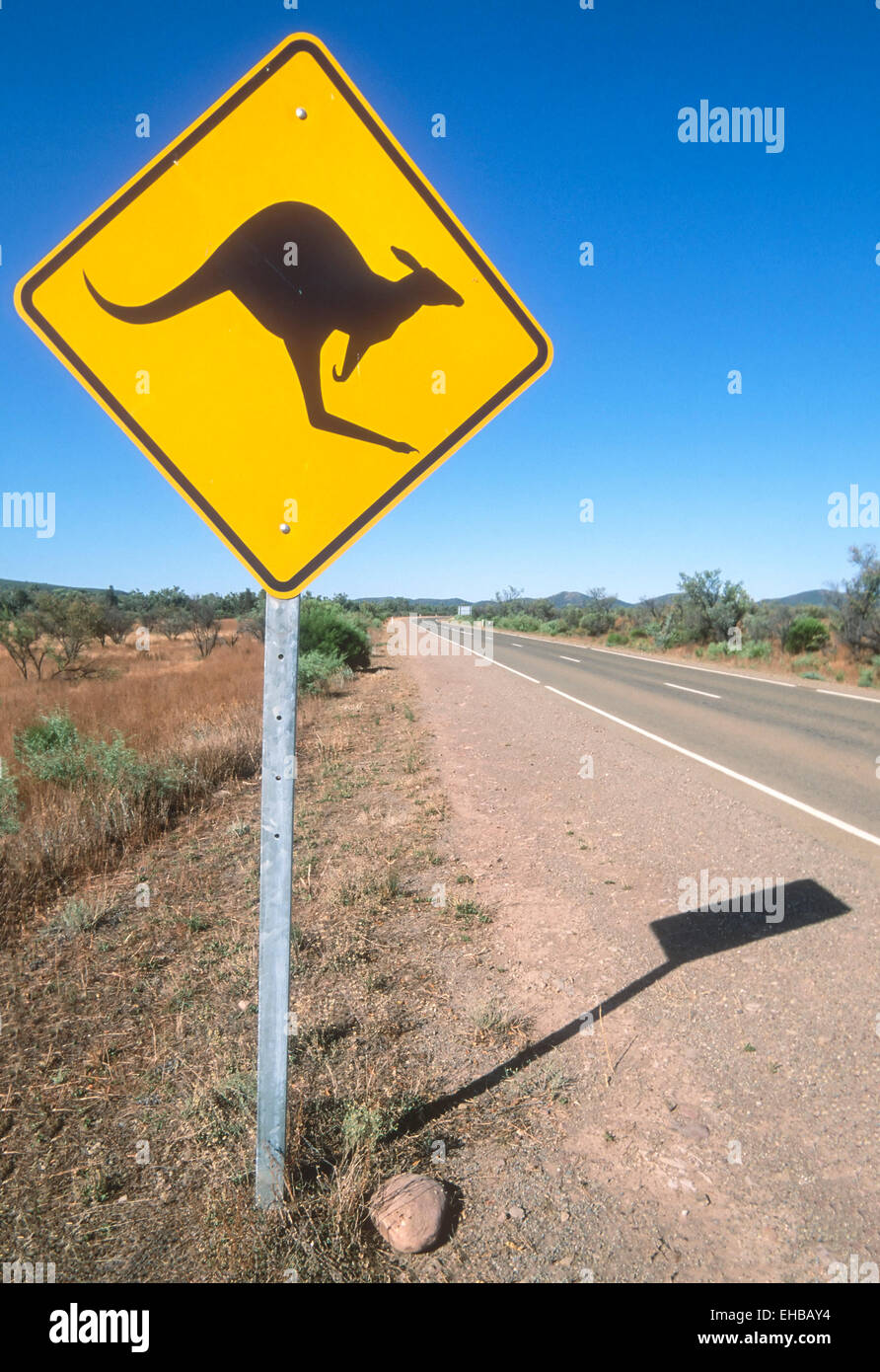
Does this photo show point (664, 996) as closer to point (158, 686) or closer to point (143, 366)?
point (143, 366)

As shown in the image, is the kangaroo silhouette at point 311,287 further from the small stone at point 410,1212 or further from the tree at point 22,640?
the tree at point 22,640

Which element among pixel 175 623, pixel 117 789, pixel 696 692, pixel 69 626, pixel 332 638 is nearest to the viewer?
pixel 117 789

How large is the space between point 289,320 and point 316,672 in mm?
13951

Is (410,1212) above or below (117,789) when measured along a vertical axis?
below

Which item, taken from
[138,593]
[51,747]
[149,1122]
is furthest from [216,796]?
[138,593]

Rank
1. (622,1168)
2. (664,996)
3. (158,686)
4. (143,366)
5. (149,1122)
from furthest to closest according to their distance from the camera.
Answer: (158,686) < (664,996) < (149,1122) < (622,1168) < (143,366)

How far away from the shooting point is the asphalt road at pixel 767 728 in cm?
657

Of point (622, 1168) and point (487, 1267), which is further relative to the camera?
point (622, 1168)

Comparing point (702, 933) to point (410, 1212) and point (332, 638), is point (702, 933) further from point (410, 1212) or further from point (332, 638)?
point (332, 638)

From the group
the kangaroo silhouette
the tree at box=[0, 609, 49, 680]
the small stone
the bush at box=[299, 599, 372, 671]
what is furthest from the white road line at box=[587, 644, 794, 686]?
the tree at box=[0, 609, 49, 680]

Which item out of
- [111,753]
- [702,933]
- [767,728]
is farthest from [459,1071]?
[767,728]

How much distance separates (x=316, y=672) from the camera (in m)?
15.5
